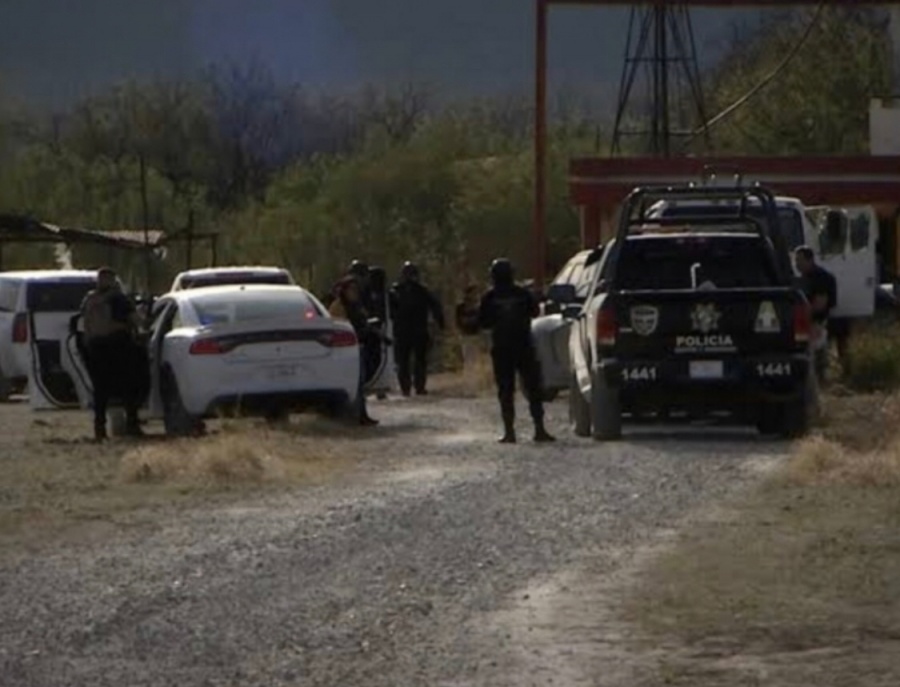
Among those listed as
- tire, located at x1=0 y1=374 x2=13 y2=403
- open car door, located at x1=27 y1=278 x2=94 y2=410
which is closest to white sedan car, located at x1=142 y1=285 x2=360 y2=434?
open car door, located at x1=27 y1=278 x2=94 y2=410

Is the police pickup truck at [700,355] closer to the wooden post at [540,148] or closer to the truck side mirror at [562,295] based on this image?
the truck side mirror at [562,295]

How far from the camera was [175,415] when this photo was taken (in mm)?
24156

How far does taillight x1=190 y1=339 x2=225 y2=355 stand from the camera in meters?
23.6

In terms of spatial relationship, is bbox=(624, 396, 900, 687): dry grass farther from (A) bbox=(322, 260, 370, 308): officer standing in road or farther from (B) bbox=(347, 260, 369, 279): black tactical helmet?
(B) bbox=(347, 260, 369, 279): black tactical helmet

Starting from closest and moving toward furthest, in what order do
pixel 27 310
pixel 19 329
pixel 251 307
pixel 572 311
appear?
pixel 572 311 → pixel 251 307 → pixel 27 310 → pixel 19 329

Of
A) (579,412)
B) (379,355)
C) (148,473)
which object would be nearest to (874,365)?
(379,355)

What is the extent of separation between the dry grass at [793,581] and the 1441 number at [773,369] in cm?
374

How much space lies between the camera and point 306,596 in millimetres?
12758

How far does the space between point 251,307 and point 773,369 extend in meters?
5.17

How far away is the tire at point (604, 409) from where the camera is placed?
22.3 m

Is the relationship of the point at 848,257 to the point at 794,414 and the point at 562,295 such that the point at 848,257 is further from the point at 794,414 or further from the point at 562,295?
the point at 794,414

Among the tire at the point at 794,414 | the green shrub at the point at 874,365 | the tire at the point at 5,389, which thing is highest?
the tire at the point at 794,414

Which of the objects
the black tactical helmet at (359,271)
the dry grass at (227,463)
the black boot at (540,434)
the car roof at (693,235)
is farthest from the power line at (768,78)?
the dry grass at (227,463)

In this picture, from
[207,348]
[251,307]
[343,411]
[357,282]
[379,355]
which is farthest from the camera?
[357,282]
